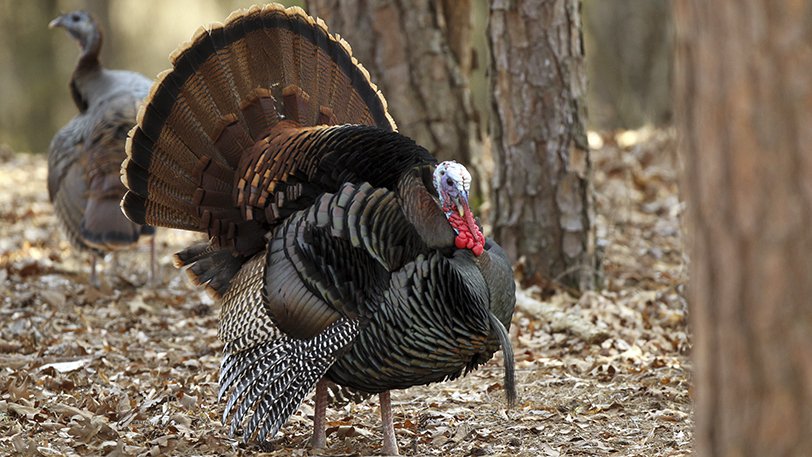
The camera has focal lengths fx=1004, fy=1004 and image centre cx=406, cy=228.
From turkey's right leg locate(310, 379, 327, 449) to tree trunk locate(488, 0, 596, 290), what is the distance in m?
2.81

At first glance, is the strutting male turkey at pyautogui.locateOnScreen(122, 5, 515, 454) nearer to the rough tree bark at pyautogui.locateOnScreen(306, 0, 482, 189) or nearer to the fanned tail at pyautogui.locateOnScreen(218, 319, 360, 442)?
the fanned tail at pyautogui.locateOnScreen(218, 319, 360, 442)

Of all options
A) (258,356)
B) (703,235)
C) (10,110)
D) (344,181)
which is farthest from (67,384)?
(10,110)

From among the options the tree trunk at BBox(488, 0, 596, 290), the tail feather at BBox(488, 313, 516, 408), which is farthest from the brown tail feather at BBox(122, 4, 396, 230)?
the tree trunk at BBox(488, 0, 596, 290)

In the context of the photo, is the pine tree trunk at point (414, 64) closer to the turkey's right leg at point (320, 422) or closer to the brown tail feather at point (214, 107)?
the brown tail feather at point (214, 107)

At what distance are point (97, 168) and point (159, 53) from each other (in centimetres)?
1852

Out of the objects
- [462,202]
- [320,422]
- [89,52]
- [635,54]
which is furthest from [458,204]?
[635,54]

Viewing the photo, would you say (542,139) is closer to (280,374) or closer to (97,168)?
(280,374)

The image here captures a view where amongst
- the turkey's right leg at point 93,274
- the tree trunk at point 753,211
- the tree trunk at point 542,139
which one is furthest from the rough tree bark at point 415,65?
the tree trunk at point 753,211

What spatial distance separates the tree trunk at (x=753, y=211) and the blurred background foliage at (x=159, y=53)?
33.3 ft

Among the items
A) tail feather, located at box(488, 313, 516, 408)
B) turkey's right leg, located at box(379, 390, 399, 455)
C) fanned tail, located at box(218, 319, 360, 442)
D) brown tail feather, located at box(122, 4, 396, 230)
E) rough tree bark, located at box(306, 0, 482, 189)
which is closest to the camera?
tail feather, located at box(488, 313, 516, 408)

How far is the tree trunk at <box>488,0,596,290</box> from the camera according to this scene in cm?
691

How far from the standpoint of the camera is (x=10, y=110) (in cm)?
2206

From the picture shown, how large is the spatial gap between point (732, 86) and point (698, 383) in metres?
0.76

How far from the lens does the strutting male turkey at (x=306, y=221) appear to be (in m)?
4.23
